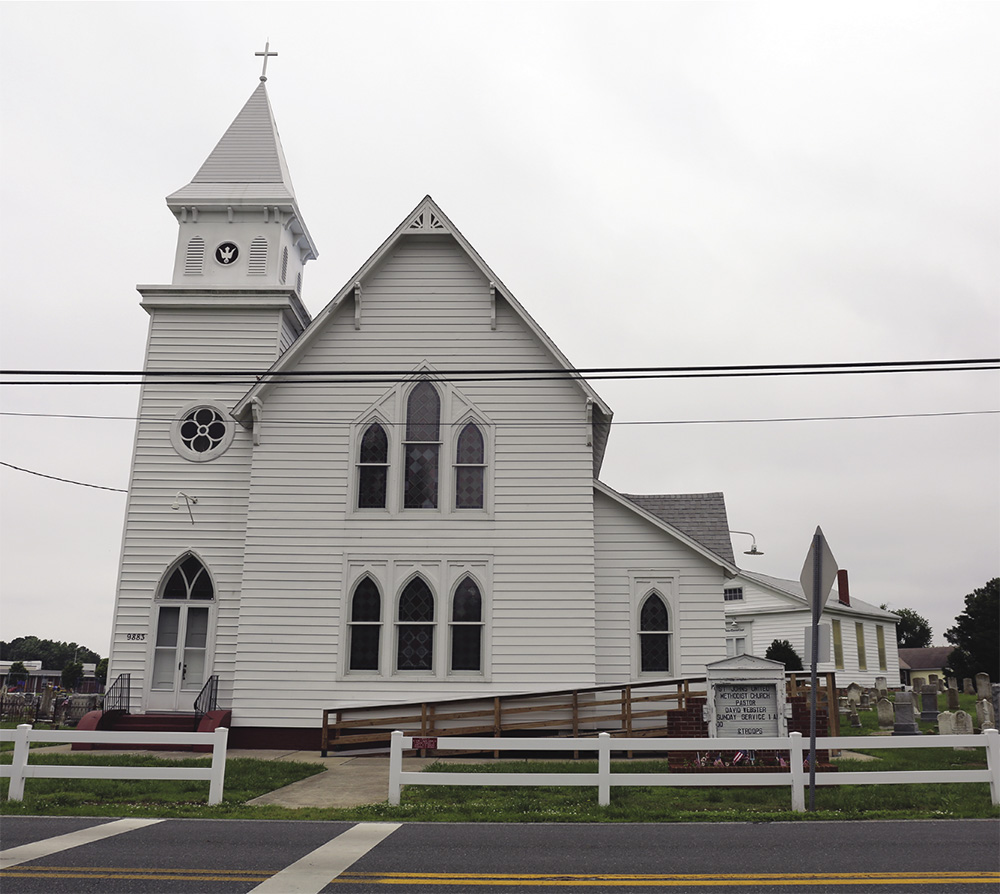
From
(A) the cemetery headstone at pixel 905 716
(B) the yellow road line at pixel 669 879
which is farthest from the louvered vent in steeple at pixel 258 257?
(A) the cemetery headstone at pixel 905 716

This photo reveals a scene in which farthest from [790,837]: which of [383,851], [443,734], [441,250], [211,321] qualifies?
[211,321]

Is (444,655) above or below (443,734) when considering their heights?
above

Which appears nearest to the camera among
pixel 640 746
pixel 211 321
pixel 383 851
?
pixel 383 851

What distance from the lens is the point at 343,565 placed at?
19062 millimetres

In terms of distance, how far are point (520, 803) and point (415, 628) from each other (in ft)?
26.2

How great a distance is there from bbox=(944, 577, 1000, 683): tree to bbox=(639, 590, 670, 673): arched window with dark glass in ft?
101

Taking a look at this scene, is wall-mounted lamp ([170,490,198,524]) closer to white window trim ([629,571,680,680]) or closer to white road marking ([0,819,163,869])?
white window trim ([629,571,680,680])

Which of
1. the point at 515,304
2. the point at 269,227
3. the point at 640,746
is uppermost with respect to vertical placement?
the point at 269,227

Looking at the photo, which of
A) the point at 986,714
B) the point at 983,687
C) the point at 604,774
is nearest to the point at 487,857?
the point at 604,774

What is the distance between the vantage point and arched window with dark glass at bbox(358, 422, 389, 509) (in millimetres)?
19656

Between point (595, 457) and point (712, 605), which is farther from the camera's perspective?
point (595, 457)

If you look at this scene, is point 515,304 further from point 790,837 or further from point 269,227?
point 790,837

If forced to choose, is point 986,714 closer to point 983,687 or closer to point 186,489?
point 983,687

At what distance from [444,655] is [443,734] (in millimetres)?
1667
